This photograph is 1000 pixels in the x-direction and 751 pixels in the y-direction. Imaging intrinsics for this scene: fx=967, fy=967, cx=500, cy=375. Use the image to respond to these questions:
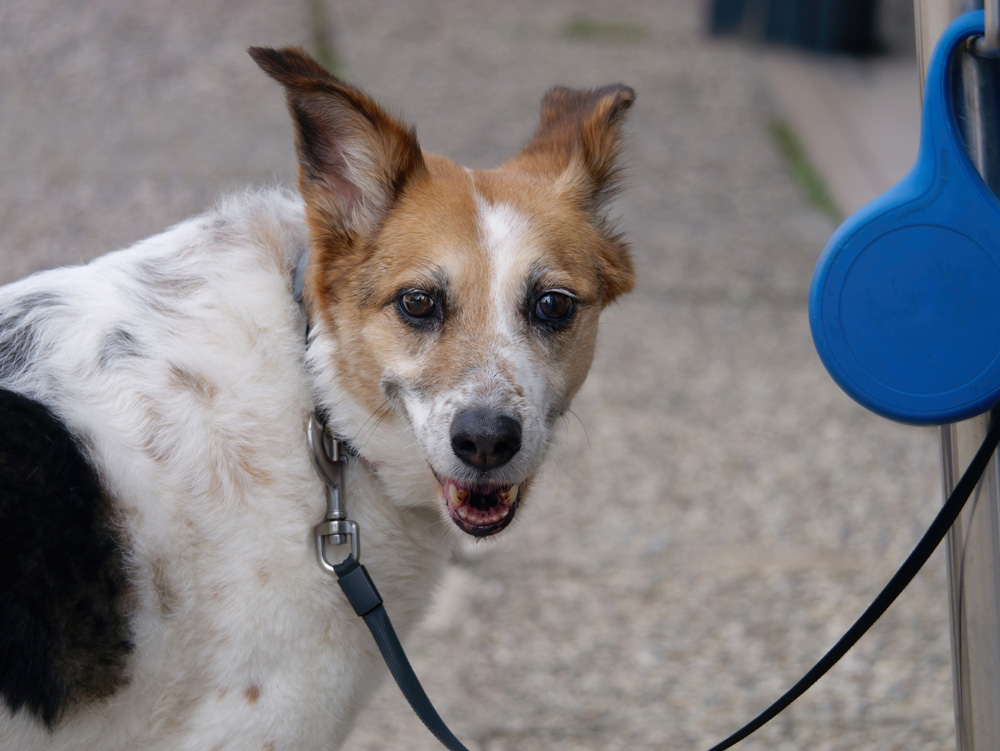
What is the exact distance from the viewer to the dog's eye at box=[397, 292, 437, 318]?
247cm

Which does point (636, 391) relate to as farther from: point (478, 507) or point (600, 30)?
point (600, 30)

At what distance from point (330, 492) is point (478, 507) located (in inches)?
14.9

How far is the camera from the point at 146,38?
909 cm

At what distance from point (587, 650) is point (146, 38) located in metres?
7.68

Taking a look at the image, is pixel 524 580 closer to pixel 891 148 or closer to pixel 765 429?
pixel 765 429

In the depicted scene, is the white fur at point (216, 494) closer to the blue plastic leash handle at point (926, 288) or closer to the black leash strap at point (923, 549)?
the black leash strap at point (923, 549)

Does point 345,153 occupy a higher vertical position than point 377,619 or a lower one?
higher

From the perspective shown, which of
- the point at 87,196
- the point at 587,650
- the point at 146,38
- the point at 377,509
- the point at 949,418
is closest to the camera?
the point at 949,418

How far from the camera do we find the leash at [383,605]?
6.48ft

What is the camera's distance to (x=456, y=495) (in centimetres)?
244

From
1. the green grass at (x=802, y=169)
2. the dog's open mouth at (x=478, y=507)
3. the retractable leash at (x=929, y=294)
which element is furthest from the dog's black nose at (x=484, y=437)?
the green grass at (x=802, y=169)

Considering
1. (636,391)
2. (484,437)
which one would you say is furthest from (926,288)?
(636,391)

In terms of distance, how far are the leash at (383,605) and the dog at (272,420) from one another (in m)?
0.04

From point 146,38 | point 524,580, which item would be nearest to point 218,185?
point 146,38
